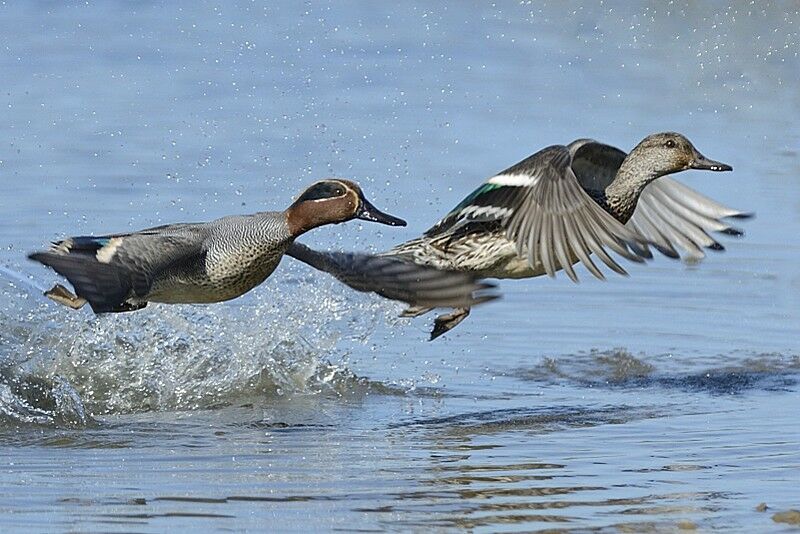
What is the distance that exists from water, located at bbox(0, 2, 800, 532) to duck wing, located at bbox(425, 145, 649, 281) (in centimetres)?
65

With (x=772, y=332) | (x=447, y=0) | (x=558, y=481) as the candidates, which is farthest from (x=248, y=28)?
(x=558, y=481)

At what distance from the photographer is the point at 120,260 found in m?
7.05

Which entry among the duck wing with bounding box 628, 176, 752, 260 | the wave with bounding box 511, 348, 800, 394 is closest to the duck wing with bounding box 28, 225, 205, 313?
the wave with bounding box 511, 348, 800, 394

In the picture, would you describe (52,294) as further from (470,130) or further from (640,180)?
(470,130)

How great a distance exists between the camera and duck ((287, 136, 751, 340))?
24.2ft

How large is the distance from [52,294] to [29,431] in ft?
3.13

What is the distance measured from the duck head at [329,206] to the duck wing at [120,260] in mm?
409

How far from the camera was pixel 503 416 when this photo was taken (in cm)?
745

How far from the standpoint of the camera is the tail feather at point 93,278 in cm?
676

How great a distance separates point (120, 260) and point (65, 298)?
77 centimetres

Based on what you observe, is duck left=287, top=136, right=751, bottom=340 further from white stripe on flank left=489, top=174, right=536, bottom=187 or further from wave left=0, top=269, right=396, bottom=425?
wave left=0, top=269, right=396, bottom=425

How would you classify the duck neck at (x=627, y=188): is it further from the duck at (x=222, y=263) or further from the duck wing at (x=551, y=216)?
the duck at (x=222, y=263)

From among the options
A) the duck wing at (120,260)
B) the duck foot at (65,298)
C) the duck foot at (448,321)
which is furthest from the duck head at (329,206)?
the duck foot at (65,298)

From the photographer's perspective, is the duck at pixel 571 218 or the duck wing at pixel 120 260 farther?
the duck at pixel 571 218
